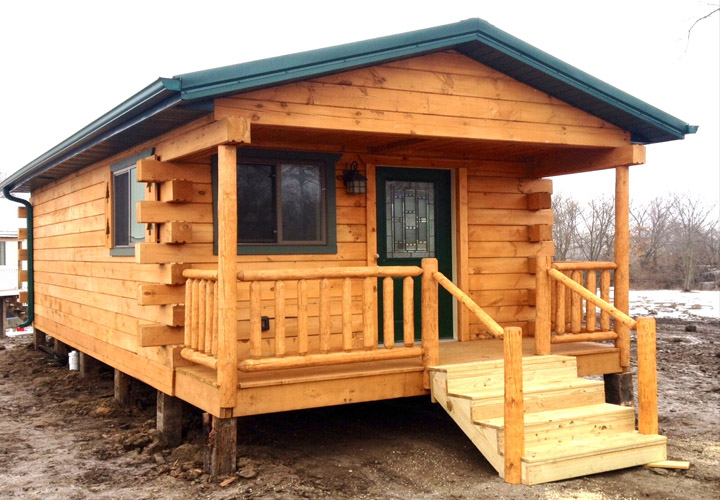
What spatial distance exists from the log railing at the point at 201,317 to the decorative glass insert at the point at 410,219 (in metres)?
2.46

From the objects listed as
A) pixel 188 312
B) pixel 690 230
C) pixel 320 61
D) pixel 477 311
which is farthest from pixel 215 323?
pixel 690 230

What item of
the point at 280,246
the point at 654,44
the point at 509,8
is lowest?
the point at 280,246

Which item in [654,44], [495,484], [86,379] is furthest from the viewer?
[654,44]

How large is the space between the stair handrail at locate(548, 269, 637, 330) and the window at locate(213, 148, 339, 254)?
7.19ft

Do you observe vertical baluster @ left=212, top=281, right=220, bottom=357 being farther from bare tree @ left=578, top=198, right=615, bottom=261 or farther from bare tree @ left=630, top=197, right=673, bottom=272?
bare tree @ left=630, top=197, right=673, bottom=272

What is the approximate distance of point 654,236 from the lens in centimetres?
3153

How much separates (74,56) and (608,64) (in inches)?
2159

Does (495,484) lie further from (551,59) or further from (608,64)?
(608,64)

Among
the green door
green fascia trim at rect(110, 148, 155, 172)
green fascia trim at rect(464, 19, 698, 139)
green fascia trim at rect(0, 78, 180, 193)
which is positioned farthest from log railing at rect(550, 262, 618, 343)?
green fascia trim at rect(110, 148, 155, 172)

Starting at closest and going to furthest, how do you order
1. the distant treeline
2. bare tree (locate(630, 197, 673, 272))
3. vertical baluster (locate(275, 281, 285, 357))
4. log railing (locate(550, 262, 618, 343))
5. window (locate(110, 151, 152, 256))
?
vertical baluster (locate(275, 281, 285, 357)) < log railing (locate(550, 262, 618, 343)) < window (locate(110, 151, 152, 256)) < the distant treeline < bare tree (locate(630, 197, 673, 272))

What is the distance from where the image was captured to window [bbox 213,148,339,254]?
7.38m

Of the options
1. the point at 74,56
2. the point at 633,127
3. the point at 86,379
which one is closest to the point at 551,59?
the point at 633,127

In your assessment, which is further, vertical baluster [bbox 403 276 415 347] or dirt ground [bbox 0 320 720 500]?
vertical baluster [bbox 403 276 415 347]

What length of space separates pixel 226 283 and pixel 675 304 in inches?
732
